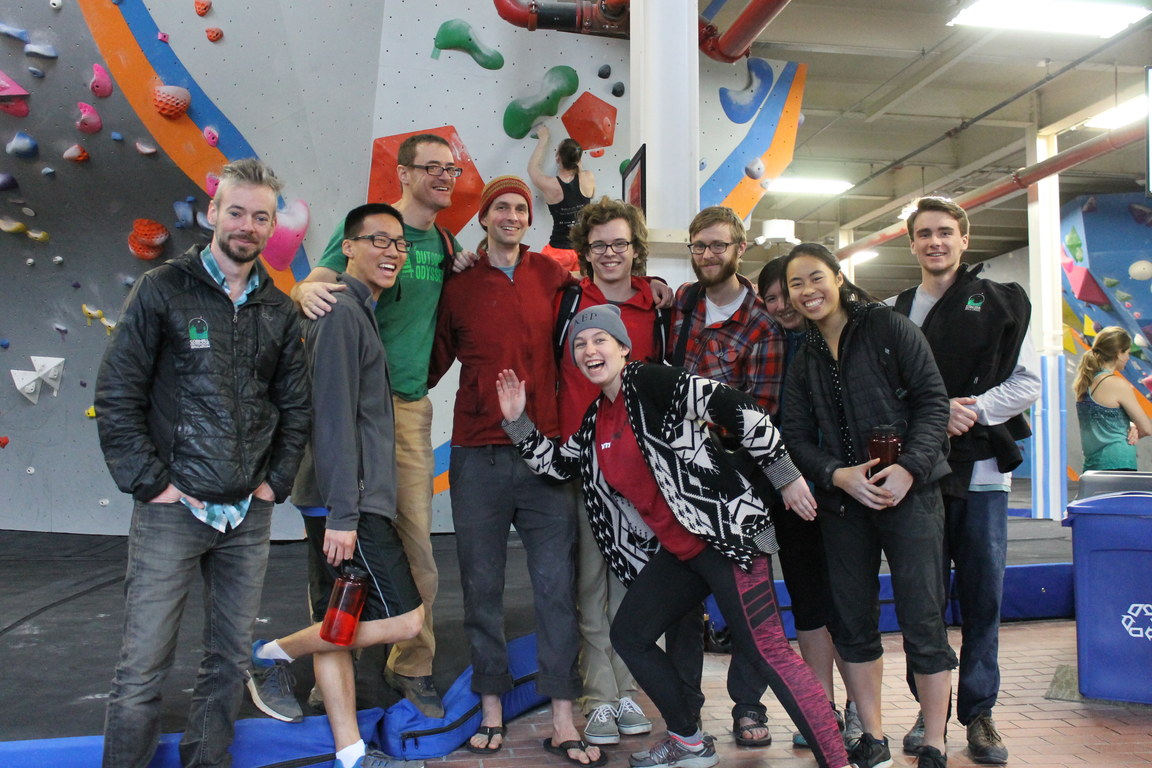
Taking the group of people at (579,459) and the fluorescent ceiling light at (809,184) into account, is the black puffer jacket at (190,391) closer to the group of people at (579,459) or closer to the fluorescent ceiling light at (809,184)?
the group of people at (579,459)

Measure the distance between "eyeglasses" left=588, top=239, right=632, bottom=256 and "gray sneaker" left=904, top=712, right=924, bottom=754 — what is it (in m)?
1.81

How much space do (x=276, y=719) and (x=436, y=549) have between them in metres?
3.47

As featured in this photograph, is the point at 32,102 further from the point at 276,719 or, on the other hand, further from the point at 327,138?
the point at 276,719

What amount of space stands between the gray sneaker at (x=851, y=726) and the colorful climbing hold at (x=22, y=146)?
19.1 feet

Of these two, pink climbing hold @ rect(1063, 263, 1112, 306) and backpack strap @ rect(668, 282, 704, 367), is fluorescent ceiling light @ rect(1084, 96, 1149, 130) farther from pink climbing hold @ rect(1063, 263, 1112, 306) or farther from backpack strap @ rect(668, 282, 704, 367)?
backpack strap @ rect(668, 282, 704, 367)

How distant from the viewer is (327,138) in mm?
5531

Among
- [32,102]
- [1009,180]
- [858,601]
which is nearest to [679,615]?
[858,601]

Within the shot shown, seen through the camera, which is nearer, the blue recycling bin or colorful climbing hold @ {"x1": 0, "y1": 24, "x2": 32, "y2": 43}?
the blue recycling bin

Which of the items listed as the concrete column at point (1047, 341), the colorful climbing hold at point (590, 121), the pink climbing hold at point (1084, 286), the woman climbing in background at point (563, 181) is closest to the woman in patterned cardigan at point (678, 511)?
the woman climbing in background at point (563, 181)

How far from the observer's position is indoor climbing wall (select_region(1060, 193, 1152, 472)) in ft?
40.3

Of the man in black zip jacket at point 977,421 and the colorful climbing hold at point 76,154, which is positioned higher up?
the colorful climbing hold at point 76,154

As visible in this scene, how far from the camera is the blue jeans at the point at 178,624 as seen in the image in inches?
80.7

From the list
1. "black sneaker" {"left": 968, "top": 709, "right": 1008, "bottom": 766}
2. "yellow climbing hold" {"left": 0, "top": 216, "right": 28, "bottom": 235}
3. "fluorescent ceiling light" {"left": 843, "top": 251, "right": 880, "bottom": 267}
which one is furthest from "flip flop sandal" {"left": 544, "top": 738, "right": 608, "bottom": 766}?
"fluorescent ceiling light" {"left": 843, "top": 251, "right": 880, "bottom": 267}

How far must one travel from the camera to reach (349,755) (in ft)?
8.00
